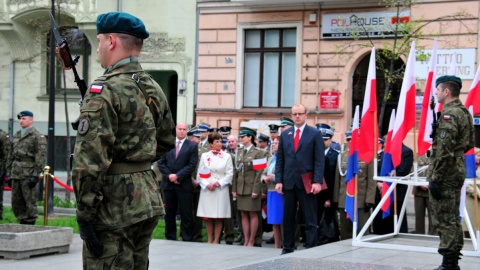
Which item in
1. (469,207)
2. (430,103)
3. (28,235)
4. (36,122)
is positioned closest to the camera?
(430,103)

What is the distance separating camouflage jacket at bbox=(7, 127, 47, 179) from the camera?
14859 millimetres

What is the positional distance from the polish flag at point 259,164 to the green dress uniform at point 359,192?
1219 millimetres

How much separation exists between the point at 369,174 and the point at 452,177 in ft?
14.7

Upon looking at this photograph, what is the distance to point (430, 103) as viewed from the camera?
10312mm

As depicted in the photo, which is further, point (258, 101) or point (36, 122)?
point (36, 122)

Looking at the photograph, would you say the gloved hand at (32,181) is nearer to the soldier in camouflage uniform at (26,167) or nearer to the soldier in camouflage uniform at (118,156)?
the soldier in camouflage uniform at (26,167)

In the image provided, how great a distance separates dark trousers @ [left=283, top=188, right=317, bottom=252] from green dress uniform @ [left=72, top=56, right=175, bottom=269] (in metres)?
6.58

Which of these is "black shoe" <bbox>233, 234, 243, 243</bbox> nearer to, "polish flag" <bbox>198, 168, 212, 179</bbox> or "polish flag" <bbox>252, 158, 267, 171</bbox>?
"polish flag" <bbox>198, 168, 212, 179</bbox>

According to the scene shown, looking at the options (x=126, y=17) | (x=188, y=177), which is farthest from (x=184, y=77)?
(x=126, y=17)

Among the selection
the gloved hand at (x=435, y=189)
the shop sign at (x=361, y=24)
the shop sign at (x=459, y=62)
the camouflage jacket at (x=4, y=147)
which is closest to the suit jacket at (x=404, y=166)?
the gloved hand at (x=435, y=189)

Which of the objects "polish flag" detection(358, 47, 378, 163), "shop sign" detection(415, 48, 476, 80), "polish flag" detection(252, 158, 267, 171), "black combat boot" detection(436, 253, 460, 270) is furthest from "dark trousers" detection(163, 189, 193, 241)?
"shop sign" detection(415, 48, 476, 80)

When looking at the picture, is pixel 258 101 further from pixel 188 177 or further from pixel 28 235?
pixel 28 235

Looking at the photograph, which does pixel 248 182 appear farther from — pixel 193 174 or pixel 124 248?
pixel 124 248

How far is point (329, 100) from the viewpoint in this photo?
24.5 metres
